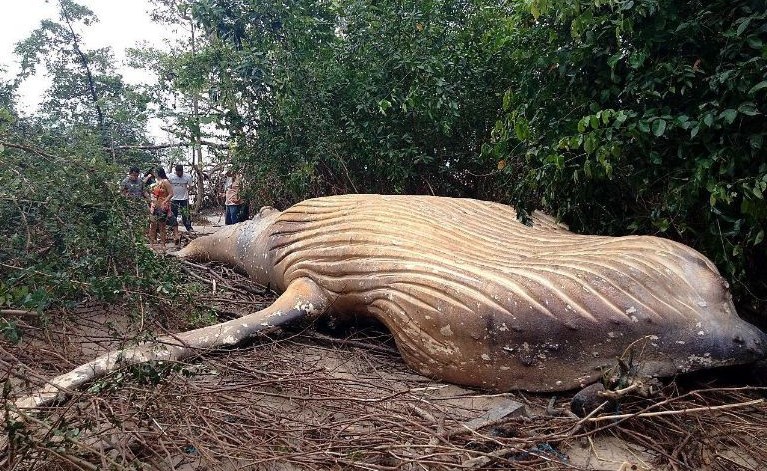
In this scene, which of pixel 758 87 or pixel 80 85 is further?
pixel 80 85

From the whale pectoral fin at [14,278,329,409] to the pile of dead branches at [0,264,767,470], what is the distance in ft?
0.40

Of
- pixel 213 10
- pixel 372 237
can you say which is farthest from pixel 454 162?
pixel 213 10

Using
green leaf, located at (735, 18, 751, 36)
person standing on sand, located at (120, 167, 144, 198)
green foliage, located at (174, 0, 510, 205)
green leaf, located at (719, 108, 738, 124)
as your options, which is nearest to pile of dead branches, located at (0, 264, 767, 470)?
green leaf, located at (719, 108, 738, 124)

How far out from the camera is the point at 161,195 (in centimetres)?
814

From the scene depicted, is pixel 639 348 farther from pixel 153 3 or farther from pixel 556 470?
pixel 153 3

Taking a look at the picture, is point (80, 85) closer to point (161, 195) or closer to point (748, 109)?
point (161, 195)

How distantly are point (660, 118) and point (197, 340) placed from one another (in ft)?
10.8

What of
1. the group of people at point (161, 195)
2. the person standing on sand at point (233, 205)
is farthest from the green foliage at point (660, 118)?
the person standing on sand at point (233, 205)

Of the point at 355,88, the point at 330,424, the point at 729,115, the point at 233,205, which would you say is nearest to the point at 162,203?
the point at 233,205

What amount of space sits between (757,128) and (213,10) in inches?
239

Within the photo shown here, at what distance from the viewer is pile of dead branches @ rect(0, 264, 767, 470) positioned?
228cm

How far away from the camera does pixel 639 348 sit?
9.44ft

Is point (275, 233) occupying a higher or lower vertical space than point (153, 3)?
lower

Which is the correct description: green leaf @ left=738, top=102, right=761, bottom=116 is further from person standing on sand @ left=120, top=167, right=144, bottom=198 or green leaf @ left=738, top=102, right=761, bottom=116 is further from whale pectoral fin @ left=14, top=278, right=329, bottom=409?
person standing on sand @ left=120, top=167, right=144, bottom=198
